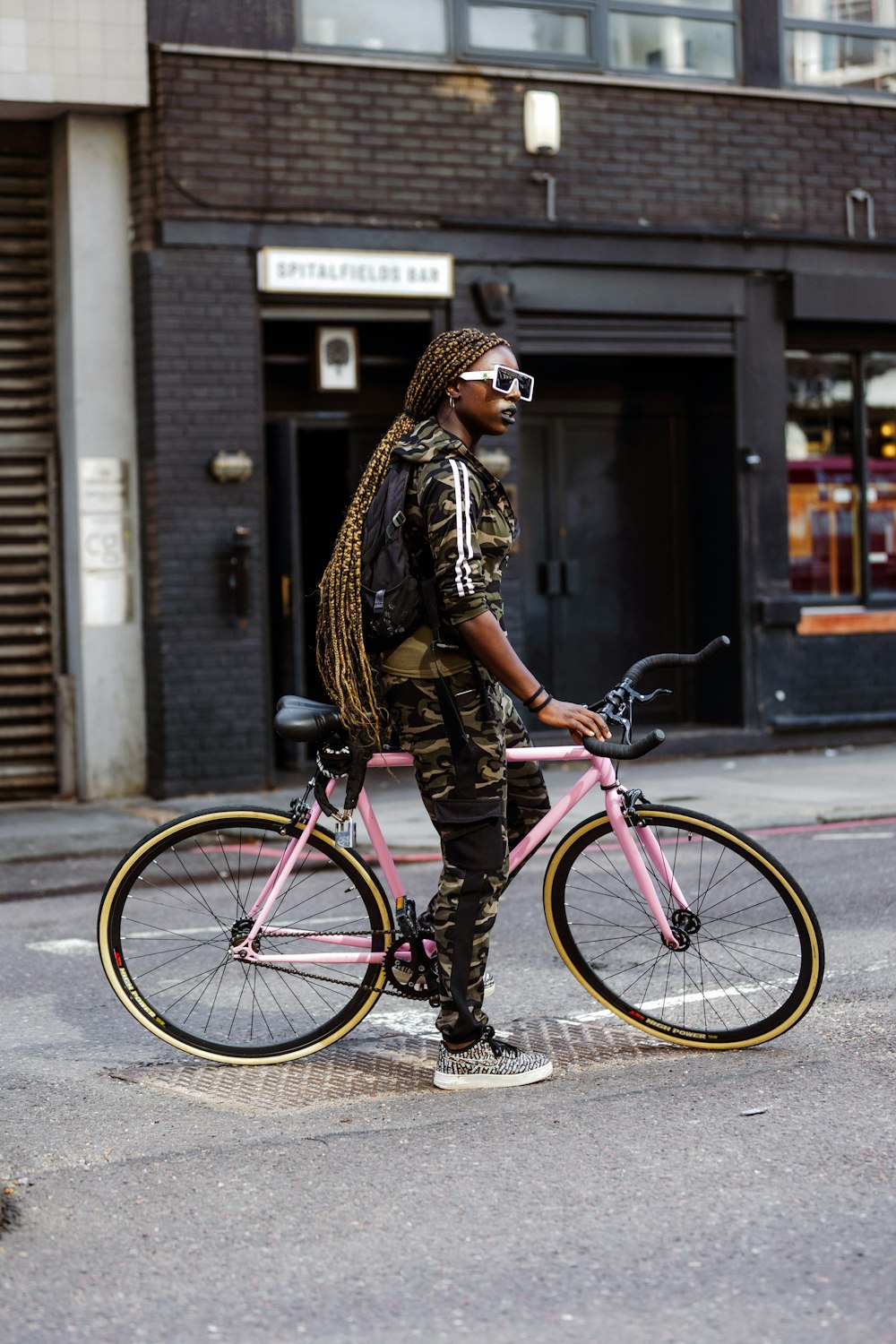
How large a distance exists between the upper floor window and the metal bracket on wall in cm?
88

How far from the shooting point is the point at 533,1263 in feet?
11.9

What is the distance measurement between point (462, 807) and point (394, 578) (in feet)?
2.11

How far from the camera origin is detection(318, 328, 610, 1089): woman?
4855mm

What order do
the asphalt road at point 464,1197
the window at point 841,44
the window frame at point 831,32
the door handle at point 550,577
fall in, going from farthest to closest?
the window at point 841,44 < the window frame at point 831,32 < the door handle at point 550,577 < the asphalt road at point 464,1197

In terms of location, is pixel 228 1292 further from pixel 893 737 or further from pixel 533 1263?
pixel 893 737

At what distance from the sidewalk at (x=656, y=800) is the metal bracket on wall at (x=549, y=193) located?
4084mm

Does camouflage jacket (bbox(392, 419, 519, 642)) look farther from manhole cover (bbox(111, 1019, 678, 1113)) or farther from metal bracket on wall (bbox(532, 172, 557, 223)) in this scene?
metal bracket on wall (bbox(532, 172, 557, 223))

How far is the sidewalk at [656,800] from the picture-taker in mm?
10375

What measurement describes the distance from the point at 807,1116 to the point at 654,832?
941 millimetres

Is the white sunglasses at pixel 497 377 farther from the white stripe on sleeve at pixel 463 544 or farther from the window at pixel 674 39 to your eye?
the window at pixel 674 39

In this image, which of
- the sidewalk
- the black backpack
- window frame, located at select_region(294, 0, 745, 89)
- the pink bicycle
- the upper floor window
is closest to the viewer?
the black backpack

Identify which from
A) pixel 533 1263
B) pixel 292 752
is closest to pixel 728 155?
pixel 292 752

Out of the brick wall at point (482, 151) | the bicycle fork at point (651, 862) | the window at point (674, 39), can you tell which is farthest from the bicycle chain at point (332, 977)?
the window at point (674, 39)

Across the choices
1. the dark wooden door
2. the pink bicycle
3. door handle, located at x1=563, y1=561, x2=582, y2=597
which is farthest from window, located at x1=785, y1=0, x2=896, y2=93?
the pink bicycle
